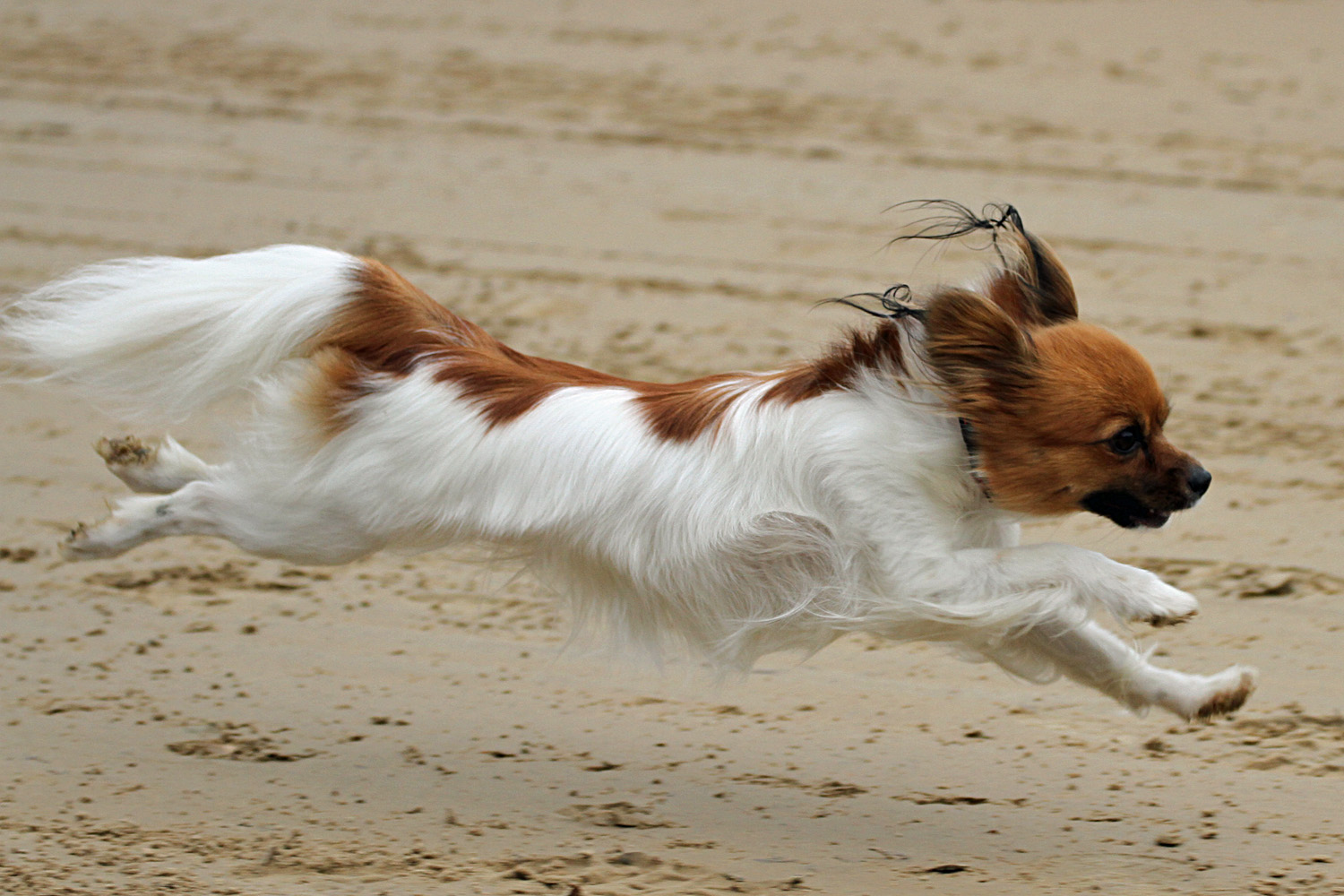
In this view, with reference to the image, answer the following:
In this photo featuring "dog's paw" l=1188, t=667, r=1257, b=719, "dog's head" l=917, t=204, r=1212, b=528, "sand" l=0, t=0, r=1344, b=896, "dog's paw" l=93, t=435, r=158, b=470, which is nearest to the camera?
"dog's head" l=917, t=204, r=1212, b=528

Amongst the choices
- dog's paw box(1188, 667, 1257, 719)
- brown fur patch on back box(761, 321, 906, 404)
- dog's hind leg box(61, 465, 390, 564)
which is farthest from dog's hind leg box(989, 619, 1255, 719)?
dog's hind leg box(61, 465, 390, 564)

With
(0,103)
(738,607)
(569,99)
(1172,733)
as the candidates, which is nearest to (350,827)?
(738,607)

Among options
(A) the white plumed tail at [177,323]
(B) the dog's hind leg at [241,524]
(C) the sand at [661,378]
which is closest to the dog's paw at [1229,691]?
(C) the sand at [661,378]

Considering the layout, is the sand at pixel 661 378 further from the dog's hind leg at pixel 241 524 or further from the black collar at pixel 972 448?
the black collar at pixel 972 448

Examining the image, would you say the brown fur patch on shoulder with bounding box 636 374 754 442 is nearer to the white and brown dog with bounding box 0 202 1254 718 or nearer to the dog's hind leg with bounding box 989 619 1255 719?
the white and brown dog with bounding box 0 202 1254 718

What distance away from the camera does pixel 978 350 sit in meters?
3.67

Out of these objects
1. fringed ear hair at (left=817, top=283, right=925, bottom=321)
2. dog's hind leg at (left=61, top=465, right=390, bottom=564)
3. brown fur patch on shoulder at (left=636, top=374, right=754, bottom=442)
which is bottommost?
dog's hind leg at (left=61, top=465, right=390, bottom=564)

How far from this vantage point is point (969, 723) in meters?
4.59

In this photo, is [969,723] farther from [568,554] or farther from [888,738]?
[568,554]

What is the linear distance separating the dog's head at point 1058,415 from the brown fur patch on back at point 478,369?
23cm

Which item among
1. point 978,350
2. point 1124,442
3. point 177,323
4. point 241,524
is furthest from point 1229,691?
point 177,323

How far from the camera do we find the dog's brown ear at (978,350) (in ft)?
12.0

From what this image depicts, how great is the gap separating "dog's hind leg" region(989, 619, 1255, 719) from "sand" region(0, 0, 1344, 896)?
13.0 inches

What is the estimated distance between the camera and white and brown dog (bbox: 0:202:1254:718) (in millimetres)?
3676
